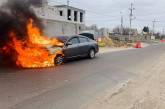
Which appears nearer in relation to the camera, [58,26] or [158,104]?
[158,104]

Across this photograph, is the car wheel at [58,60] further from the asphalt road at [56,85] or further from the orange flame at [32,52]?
the asphalt road at [56,85]

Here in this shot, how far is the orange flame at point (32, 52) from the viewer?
53.5 feet

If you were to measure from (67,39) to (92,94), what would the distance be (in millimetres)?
8760

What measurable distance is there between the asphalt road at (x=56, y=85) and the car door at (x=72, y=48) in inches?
69.2

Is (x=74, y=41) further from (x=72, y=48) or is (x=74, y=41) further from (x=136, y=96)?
(x=136, y=96)

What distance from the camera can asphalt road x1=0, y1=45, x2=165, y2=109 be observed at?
8586 mm

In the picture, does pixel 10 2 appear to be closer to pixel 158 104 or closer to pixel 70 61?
pixel 70 61

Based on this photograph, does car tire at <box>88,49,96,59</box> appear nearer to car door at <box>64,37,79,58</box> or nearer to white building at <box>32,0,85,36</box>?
car door at <box>64,37,79,58</box>

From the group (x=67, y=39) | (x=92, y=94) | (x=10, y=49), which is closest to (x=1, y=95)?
(x=92, y=94)

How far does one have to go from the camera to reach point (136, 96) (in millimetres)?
9602

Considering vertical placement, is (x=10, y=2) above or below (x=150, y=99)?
above

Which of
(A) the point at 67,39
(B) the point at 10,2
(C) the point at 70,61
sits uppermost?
(B) the point at 10,2

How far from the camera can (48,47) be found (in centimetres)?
1703

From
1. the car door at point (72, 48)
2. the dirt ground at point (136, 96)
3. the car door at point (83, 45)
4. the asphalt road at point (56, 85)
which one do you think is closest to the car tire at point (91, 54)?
the car door at point (83, 45)
